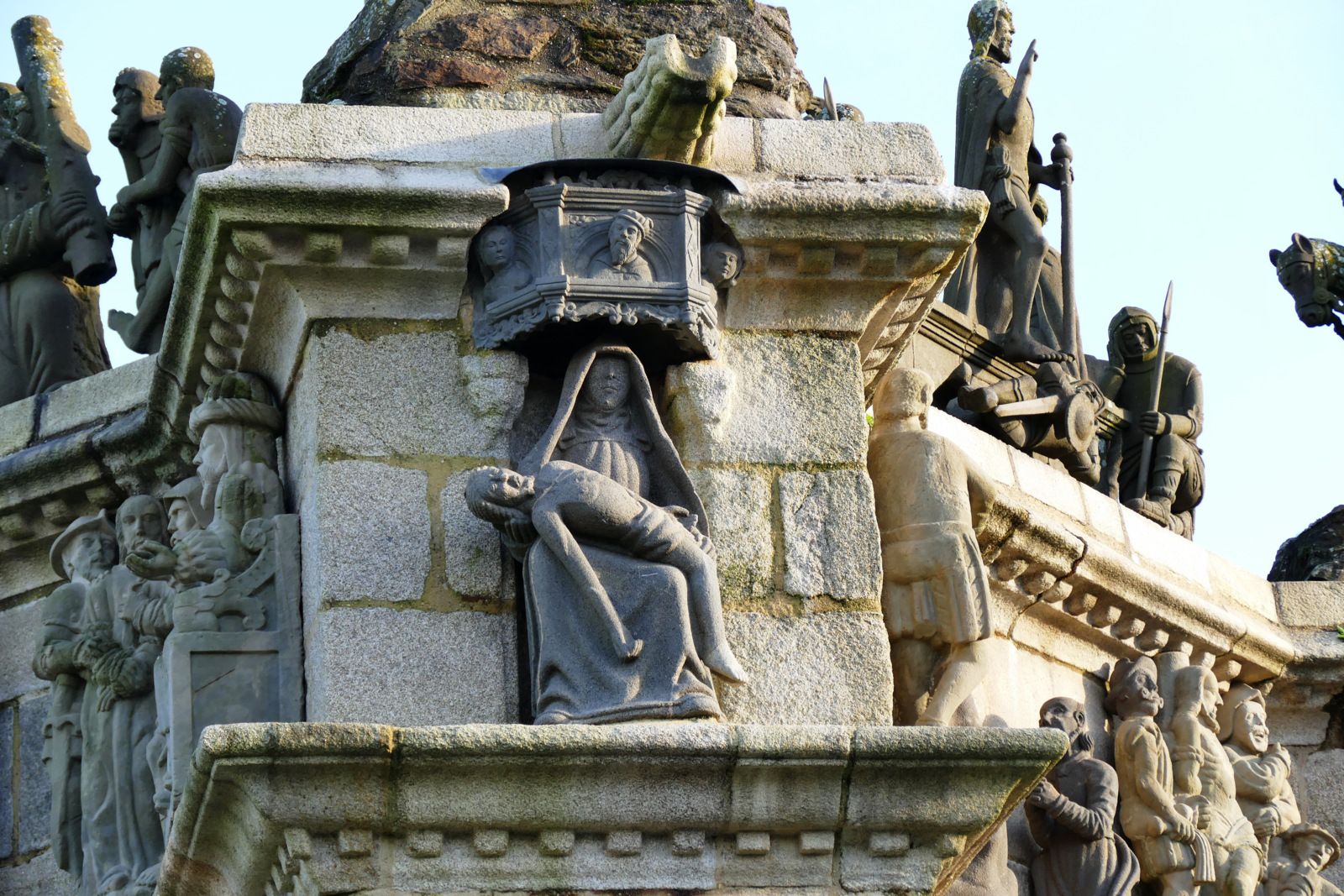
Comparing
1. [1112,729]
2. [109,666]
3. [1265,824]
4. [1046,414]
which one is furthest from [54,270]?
[1265,824]

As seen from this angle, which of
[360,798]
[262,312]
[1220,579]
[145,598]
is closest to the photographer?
[360,798]

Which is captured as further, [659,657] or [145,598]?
[145,598]

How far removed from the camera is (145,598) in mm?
8828

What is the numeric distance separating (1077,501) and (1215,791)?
1.03 m

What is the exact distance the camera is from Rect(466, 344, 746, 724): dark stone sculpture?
24.6ft

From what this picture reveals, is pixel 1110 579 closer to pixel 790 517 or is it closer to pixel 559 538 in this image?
pixel 790 517

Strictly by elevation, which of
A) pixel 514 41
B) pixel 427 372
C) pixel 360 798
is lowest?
pixel 360 798

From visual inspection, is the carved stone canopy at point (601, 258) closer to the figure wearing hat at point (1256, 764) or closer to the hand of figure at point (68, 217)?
the hand of figure at point (68, 217)

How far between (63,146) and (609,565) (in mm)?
3887

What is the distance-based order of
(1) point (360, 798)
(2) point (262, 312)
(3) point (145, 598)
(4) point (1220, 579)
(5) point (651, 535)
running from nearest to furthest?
(1) point (360, 798)
(5) point (651, 535)
(2) point (262, 312)
(3) point (145, 598)
(4) point (1220, 579)

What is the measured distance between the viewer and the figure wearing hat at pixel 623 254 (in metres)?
7.92

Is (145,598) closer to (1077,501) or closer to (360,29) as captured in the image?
(360,29)

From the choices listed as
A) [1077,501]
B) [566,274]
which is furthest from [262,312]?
[1077,501]

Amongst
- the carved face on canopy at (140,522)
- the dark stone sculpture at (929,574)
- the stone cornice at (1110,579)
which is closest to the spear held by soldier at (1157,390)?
the stone cornice at (1110,579)
